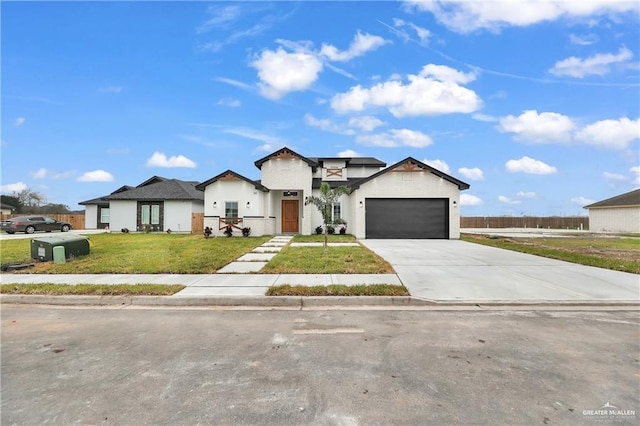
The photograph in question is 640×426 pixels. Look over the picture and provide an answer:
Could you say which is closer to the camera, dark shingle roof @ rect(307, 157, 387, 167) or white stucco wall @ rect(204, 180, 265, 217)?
white stucco wall @ rect(204, 180, 265, 217)

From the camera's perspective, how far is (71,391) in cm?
312

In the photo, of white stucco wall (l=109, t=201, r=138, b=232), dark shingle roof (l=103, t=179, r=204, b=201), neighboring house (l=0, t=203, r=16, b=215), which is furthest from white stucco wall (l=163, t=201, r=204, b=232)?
neighboring house (l=0, t=203, r=16, b=215)

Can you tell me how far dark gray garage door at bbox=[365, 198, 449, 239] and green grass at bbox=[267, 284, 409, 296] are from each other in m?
13.7

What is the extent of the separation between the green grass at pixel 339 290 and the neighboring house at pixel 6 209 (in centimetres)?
5442

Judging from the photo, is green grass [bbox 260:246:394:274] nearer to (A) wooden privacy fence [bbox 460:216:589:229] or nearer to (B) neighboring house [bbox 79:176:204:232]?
(B) neighboring house [bbox 79:176:204:232]

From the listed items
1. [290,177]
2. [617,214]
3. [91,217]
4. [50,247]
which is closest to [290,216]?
[290,177]

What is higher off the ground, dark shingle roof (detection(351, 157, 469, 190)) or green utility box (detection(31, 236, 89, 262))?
dark shingle roof (detection(351, 157, 469, 190))

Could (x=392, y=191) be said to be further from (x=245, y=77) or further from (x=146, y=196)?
(x=146, y=196)

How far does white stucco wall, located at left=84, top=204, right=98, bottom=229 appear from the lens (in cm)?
3256

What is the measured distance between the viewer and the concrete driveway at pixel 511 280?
6.63 m

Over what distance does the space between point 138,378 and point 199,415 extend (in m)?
1.09

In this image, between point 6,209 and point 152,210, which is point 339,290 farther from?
point 6,209

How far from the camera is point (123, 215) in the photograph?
2762 cm

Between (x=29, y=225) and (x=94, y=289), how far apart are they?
27.8 m
